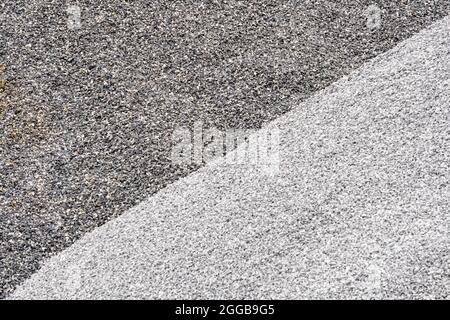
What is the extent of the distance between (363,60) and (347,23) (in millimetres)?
462

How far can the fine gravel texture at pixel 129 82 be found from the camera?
3557 millimetres

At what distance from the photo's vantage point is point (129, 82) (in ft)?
13.6

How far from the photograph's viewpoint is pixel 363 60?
4176 mm

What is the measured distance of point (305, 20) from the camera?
452 centimetres

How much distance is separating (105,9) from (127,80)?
2.73ft

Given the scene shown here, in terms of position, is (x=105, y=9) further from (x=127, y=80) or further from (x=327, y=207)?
(x=327, y=207)

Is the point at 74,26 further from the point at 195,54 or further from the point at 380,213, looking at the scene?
the point at 380,213

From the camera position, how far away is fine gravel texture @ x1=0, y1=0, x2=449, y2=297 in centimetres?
356
